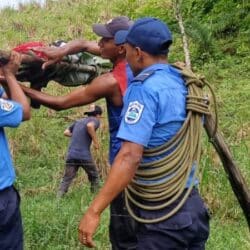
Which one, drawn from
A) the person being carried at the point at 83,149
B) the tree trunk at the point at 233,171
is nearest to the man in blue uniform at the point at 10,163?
the tree trunk at the point at 233,171

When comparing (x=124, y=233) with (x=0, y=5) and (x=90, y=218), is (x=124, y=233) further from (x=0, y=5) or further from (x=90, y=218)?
(x=0, y=5)

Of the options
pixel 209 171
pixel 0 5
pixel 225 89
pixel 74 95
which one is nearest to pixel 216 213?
pixel 209 171

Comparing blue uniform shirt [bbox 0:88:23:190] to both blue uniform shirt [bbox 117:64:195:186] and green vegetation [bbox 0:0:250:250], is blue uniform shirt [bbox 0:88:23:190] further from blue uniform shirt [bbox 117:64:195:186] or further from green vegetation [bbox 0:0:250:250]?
green vegetation [bbox 0:0:250:250]

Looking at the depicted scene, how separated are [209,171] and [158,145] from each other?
2.82 meters

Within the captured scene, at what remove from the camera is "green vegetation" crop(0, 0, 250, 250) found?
19.2ft

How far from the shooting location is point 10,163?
405 centimetres

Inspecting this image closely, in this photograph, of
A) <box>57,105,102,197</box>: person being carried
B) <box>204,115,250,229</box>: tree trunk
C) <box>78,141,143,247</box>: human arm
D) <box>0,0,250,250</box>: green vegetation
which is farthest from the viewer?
<box>57,105,102,197</box>: person being carried

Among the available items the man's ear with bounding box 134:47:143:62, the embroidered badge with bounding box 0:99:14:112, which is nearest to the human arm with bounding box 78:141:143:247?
the man's ear with bounding box 134:47:143:62

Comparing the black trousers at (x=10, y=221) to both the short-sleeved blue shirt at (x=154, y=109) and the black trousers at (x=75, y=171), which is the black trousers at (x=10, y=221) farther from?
the black trousers at (x=75, y=171)

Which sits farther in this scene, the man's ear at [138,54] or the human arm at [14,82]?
the human arm at [14,82]

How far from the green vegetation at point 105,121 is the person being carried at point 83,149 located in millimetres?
208

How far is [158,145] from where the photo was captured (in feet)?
11.8

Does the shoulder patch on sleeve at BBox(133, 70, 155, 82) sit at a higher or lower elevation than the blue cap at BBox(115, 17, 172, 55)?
lower

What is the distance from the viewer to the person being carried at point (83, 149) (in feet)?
26.2
